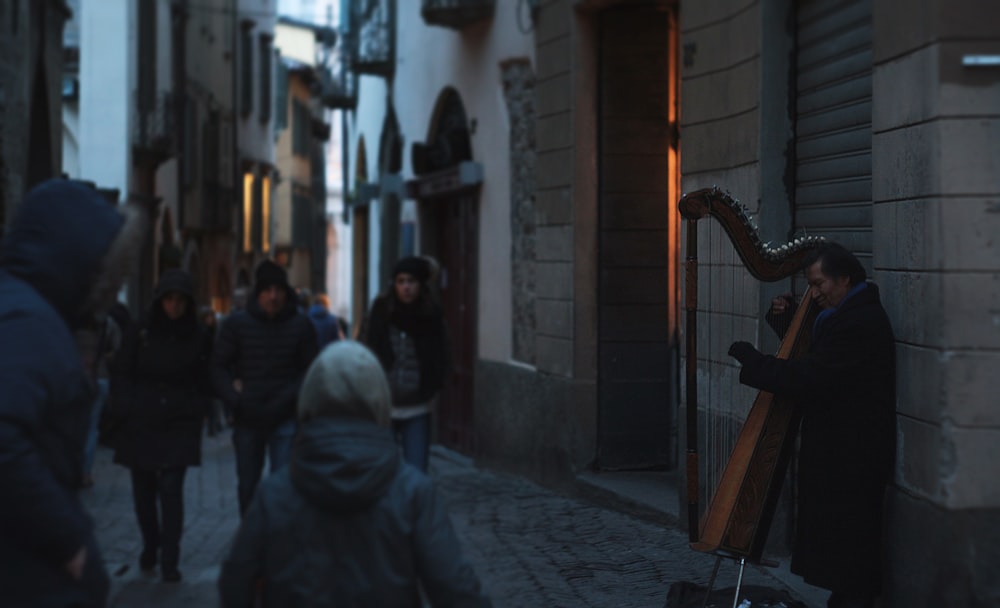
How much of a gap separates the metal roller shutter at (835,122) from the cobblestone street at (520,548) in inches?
65.9

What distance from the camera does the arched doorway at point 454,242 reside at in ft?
48.3

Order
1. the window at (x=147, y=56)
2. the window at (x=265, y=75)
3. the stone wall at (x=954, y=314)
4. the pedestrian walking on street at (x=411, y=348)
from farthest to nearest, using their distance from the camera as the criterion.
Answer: the window at (x=265, y=75) < the window at (x=147, y=56) < the pedestrian walking on street at (x=411, y=348) < the stone wall at (x=954, y=314)

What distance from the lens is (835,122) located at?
7.29 metres

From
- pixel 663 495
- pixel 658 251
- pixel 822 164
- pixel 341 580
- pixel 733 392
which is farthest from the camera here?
pixel 658 251

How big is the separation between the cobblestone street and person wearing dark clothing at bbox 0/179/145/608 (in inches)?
149

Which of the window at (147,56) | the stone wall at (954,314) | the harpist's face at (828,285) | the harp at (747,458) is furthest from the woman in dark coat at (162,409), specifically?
the window at (147,56)

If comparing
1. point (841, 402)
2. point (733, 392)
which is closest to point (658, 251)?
point (733, 392)

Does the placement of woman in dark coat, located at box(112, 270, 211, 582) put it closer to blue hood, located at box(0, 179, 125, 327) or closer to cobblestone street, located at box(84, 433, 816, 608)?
cobblestone street, located at box(84, 433, 816, 608)

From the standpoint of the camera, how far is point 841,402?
5789mm

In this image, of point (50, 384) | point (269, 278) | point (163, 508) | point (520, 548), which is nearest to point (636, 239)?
point (520, 548)

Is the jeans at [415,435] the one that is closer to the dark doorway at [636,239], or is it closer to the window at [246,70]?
the dark doorway at [636,239]

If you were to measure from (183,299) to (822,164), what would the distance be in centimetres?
333

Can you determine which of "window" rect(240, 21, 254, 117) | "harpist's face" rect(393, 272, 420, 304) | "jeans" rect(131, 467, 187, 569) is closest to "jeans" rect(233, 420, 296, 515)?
"jeans" rect(131, 467, 187, 569)

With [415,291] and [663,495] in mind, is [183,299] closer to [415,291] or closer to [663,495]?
[415,291]
